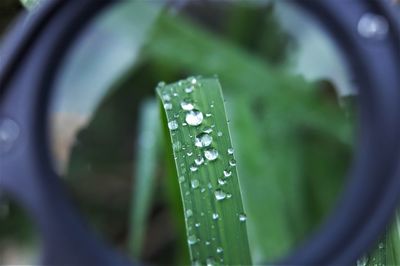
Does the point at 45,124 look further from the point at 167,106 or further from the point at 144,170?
the point at 144,170

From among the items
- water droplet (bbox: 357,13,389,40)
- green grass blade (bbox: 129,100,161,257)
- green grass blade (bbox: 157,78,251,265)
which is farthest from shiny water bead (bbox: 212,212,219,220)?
green grass blade (bbox: 129,100,161,257)

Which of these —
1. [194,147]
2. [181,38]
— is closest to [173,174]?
[194,147]

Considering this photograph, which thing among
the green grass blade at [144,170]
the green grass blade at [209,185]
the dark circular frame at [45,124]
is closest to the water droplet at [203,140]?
the green grass blade at [209,185]

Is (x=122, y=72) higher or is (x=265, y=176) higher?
(x=122, y=72)

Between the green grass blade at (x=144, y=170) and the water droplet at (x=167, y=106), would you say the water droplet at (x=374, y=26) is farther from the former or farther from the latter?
the green grass blade at (x=144, y=170)

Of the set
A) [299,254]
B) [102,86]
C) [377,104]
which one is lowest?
[299,254]

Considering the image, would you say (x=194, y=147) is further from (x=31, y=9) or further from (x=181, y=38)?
(x=181, y=38)
